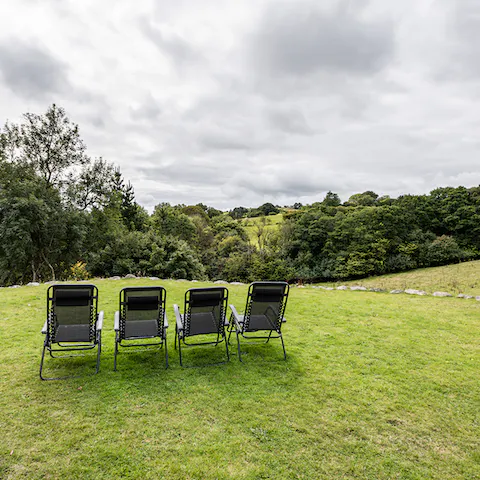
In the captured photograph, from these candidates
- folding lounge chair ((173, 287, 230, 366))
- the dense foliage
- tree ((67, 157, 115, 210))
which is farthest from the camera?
tree ((67, 157, 115, 210))

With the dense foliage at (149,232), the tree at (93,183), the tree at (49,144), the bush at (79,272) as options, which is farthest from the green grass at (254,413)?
the tree at (49,144)

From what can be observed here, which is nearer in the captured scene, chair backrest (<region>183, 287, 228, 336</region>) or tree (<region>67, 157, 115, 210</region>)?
chair backrest (<region>183, 287, 228, 336</region>)

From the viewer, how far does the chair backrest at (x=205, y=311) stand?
3930 mm

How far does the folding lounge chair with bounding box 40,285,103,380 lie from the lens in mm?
3557

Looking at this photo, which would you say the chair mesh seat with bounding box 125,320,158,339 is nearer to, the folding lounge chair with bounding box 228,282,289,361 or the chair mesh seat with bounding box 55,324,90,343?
the chair mesh seat with bounding box 55,324,90,343

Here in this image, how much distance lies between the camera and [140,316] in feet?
13.1

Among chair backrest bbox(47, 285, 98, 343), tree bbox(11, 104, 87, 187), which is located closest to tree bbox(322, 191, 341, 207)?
tree bbox(11, 104, 87, 187)

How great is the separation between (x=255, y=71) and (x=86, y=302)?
10.9 metres

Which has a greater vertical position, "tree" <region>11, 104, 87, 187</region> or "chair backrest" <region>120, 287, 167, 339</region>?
"tree" <region>11, 104, 87, 187</region>

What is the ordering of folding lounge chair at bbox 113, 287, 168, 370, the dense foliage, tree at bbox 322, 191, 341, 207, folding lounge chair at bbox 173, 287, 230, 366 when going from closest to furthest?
1. folding lounge chair at bbox 113, 287, 168, 370
2. folding lounge chair at bbox 173, 287, 230, 366
3. the dense foliage
4. tree at bbox 322, 191, 341, 207

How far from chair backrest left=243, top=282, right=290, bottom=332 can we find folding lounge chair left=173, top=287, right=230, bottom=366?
0.42 m

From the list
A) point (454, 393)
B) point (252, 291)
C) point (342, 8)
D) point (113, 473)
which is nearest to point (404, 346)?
point (454, 393)

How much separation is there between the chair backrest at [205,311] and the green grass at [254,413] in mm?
582

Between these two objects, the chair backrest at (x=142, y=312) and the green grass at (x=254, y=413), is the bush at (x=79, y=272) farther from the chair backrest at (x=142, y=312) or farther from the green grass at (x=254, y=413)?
the chair backrest at (x=142, y=312)
